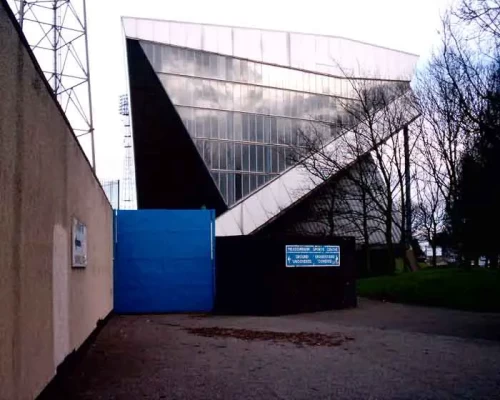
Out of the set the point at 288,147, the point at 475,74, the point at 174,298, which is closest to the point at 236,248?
the point at 174,298

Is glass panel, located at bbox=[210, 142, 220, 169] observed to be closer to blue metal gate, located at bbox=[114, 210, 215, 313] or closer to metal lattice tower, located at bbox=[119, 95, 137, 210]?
metal lattice tower, located at bbox=[119, 95, 137, 210]

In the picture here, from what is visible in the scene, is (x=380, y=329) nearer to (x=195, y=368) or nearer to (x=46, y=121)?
(x=195, y=368)

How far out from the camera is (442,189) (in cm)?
3183

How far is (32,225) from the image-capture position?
640cm

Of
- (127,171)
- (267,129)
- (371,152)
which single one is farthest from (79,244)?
(127,171)

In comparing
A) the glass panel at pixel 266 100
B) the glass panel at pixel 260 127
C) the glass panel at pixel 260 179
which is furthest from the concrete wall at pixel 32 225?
the glass panel at pixel 266 100

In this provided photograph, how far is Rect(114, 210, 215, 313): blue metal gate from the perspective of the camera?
20.7 metres

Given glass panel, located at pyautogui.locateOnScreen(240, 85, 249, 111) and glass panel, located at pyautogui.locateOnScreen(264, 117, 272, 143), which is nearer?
glass panel, located at pyautogui.locateOnScreen(240, 85, 249, 111)

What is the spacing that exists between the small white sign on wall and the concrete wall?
0.22 meters

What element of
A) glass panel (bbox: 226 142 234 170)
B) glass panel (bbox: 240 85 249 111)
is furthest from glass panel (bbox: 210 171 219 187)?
glass panel (bbox: 240 85 249 111)

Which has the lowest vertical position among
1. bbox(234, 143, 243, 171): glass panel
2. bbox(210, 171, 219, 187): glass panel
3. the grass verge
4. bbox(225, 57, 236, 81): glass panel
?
the grass verge

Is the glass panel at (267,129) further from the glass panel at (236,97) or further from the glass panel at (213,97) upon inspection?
the glass panel at (213,97)

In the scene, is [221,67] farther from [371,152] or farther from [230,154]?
[371,152]

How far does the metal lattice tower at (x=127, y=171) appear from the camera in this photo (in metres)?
47.4
